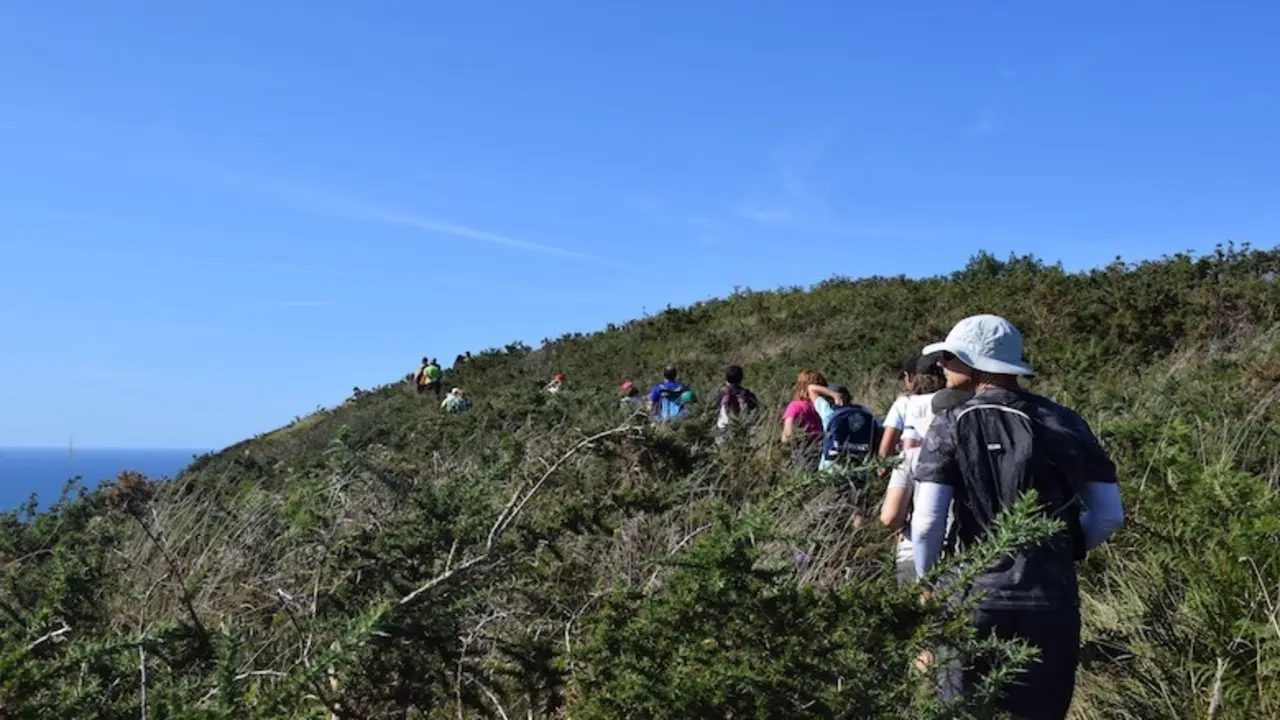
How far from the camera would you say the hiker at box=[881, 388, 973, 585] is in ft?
12.4

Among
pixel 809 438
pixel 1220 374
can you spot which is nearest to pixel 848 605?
pixel 809 438

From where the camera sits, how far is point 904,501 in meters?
4.20

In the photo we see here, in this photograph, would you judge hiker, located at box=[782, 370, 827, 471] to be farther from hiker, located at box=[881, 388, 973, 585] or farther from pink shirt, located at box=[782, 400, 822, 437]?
hiker, located at box=[881, 388, 973, 585]

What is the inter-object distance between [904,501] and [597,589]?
119 centimetres

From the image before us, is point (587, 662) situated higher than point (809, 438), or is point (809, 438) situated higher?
point (809, 438)

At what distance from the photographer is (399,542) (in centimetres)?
346

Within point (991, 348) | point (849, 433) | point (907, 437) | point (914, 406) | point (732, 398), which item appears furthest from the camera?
point (732, 398)

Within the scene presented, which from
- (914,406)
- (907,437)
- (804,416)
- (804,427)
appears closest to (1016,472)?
(907,437)

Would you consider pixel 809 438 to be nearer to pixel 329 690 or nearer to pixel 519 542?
pixel 519 542

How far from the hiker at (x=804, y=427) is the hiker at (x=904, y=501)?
6.52ft

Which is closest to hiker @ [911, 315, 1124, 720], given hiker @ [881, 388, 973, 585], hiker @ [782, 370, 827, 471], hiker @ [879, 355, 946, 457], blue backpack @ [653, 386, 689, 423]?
hiker @ [881, 388, 973, 585]

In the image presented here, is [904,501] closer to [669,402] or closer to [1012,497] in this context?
[1012,497]

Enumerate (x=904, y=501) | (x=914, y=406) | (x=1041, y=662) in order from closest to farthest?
(x=1041, y=662) → (x=904, y=501) → (x=914, y=406)

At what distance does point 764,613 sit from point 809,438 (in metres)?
4.85
